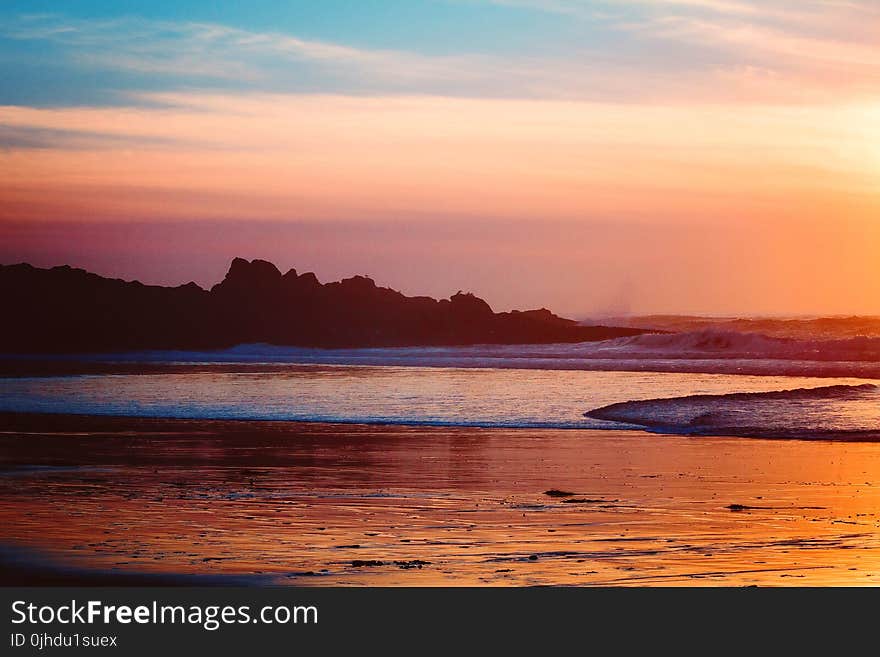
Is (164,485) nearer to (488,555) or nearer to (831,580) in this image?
(488,555)

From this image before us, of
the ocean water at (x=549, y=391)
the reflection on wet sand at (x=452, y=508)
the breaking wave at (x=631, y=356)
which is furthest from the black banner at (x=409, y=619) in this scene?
the breaking wave at (x=631, y=356)

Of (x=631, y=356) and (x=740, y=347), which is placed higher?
(x=740, y=347)

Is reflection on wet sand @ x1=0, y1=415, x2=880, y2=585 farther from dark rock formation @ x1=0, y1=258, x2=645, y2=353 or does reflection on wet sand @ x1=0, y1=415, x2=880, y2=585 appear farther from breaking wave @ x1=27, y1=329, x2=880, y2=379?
dark rock formation @ x1=0, y1=258, x2=645, y2=353

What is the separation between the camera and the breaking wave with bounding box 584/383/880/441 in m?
21.5

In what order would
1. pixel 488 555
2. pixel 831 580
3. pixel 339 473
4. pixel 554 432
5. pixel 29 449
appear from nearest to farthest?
pixel 831 580
pixel 488 555
pixel 339 473
pixel 29 449
pixel 554 432

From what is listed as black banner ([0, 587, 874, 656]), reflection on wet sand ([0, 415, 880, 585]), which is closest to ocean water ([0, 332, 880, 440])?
reflection on wet sand ([0, 415, 880, 585])

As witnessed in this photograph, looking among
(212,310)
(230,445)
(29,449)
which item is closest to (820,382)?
(230,445)

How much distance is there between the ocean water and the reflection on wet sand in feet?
9.22

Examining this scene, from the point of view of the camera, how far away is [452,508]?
1340 cm

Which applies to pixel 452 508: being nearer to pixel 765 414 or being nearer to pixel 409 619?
pixel 409 619

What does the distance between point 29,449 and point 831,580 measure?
14258 mm

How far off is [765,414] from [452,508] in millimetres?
12732

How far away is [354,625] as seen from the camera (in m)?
8.54

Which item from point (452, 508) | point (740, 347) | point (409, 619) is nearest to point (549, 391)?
point (452, 508)
